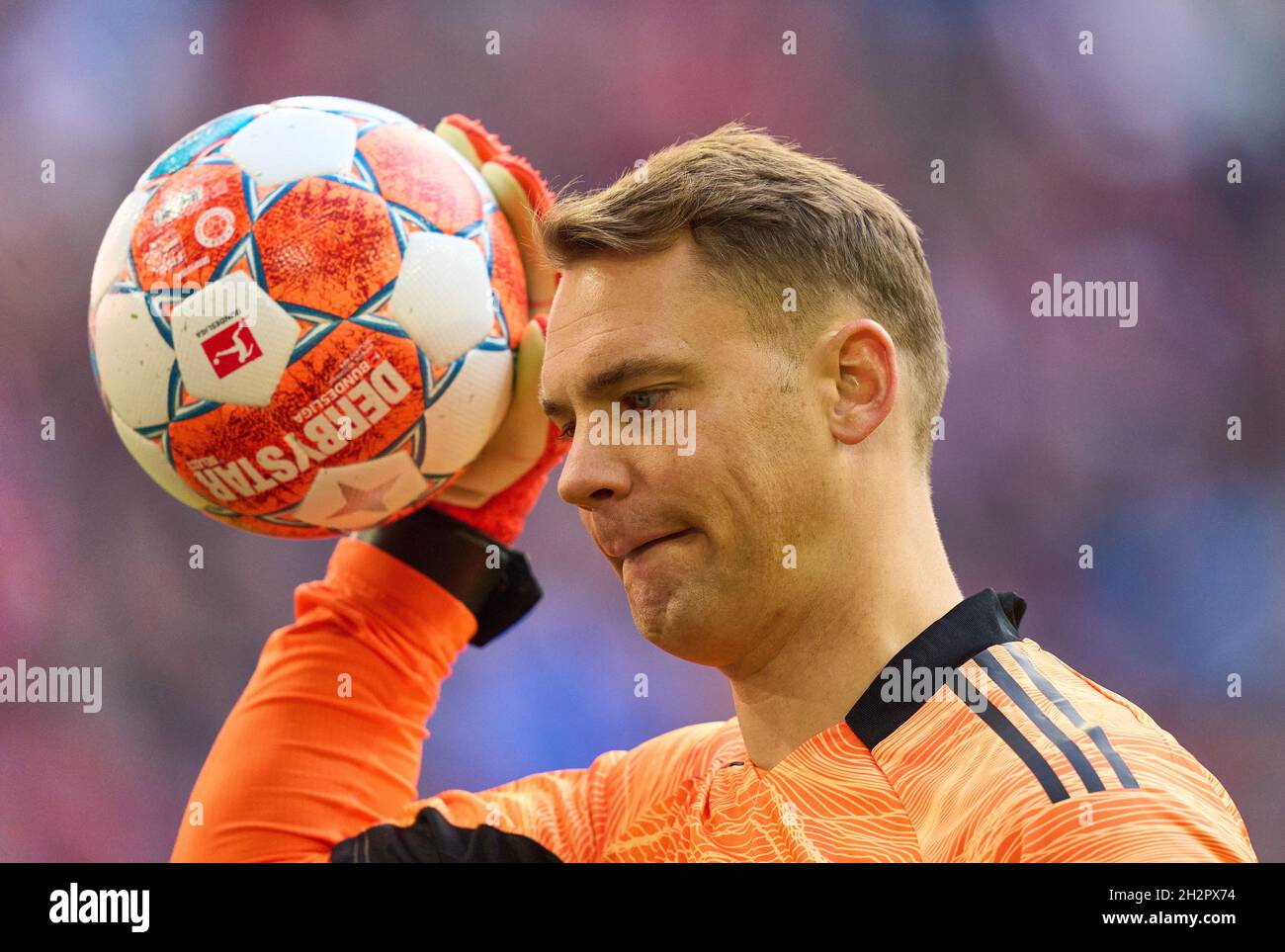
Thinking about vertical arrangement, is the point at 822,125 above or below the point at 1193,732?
above

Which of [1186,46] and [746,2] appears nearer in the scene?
[1186,46]

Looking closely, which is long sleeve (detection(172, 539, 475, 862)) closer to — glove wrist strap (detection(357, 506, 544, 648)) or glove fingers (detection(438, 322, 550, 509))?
glove wrist strap (detection(357, 506, 544, 648))

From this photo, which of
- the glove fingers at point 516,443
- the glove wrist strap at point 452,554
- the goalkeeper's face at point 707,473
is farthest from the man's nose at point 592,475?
the glove wrist strap at point 452,554

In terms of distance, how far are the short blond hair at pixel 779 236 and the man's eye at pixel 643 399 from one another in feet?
0.73

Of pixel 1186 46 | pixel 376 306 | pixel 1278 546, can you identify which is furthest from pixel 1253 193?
pixel 376 306

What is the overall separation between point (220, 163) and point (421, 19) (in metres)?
4.43

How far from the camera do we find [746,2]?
691cm

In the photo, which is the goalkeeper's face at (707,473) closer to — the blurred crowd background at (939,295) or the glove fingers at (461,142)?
the glove fingers at (461,142)

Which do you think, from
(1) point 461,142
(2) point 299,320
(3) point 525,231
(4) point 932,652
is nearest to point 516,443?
(3) point 525,231

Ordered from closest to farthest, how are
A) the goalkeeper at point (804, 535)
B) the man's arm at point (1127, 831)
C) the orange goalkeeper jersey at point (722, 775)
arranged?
the man's arm at point (1127, 831) → the orange goalkeeper jersey at point (722, 775) → the goalkeeper at point (804, 535)

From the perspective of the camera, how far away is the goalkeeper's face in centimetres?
235

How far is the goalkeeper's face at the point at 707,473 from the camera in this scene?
2.35 metres

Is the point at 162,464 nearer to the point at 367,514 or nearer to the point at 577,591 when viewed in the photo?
the point at 367,514

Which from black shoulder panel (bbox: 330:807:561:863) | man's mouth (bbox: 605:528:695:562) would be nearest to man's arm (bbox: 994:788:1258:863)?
man's mouth (bbox: 605:528:695:562)
